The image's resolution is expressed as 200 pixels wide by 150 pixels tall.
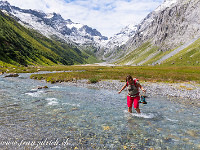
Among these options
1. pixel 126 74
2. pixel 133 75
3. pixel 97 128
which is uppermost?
pixel 126 74

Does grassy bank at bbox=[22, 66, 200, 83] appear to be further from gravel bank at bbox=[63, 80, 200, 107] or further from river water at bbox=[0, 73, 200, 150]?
river water at bbox=[0, 73, 200, 150]

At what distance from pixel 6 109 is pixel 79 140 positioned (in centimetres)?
1026

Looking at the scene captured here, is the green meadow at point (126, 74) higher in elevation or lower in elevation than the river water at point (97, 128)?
higher

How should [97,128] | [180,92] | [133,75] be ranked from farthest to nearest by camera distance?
[133,75] < [180,92] < [97,128]

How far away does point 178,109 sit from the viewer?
16703 mm

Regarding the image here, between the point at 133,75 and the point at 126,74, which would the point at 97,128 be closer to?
the point at 133,75

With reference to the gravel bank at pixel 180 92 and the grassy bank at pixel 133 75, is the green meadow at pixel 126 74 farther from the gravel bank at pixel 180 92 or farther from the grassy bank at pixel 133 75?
the gravel bank at pixel 180 92

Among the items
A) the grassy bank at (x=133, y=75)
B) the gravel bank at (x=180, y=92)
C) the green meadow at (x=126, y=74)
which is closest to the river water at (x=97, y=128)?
the gravel bank at (x=180, y=92)

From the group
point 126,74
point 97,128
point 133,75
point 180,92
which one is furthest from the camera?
point 126,74

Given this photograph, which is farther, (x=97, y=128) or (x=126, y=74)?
(x=126, y=74)

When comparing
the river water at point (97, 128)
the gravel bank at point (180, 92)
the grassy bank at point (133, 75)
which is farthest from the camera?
the grassy bank at point (133, 75)

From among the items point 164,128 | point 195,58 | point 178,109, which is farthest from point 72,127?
point 195,58

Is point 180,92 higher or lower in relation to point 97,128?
higher

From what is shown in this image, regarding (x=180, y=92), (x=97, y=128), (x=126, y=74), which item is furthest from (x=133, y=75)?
(x=97, y=128)
